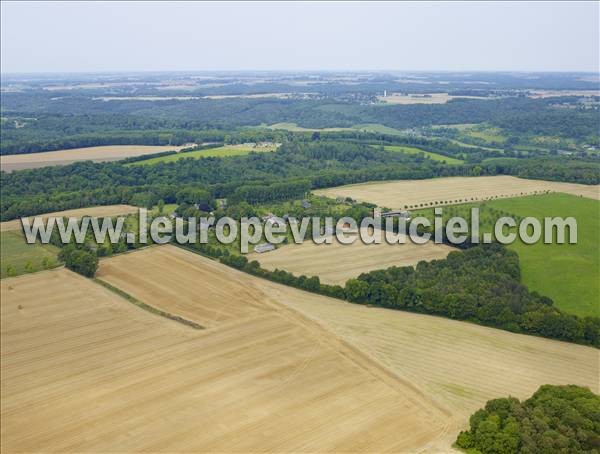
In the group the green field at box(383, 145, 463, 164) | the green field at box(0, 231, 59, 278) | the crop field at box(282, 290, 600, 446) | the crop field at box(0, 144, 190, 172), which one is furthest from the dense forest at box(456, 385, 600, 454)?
the crop field at box(0, 144, 190, 172)

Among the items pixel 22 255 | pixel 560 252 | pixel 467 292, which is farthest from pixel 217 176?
pixel 467 292

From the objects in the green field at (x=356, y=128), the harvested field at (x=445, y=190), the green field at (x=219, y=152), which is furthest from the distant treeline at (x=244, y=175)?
the green field at (x=356, y=128)

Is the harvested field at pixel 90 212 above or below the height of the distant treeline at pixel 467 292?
above

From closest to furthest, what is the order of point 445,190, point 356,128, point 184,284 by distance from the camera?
point 184,284, point 445,190, point 356,128

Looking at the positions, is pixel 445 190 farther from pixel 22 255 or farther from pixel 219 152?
pixel 22 255

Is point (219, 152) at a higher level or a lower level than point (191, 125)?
lower

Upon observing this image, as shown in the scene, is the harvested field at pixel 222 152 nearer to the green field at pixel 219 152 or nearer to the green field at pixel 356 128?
the green field at pixel 219 152

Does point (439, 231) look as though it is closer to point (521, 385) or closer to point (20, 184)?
point (521, 385)
